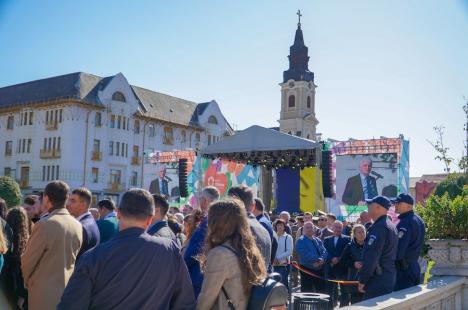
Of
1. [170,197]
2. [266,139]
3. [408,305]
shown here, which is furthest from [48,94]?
[408,305]

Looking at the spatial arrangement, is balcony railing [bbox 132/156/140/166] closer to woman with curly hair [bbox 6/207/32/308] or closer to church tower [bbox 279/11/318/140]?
church tower [bbox 279/11/318/140]

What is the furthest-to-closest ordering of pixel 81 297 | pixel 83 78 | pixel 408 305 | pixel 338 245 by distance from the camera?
pixel 83 78
pixel 338 245
pixel 408 305
pixel 81 297

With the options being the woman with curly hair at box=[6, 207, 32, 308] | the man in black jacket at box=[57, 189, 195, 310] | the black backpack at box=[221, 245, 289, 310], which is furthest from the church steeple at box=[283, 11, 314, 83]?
the man in black jacket at box=[57, 189, 195, 310]

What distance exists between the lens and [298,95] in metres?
72.7

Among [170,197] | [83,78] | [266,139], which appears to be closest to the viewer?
[266,139]

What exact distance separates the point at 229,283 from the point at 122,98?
4777 centimetres

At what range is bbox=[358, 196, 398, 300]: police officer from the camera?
5.93 metres

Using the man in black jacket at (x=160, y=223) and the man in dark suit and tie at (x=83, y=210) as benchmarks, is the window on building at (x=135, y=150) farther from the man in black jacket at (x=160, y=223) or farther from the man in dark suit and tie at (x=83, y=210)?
the man in black jacket at (x=160, y=223)

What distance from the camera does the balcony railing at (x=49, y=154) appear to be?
45.0m

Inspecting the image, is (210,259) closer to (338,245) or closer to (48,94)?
(338,245)

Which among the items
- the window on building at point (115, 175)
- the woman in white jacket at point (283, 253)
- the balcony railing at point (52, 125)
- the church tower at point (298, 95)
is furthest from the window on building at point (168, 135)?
the woman in white jacket at point (283, 253)

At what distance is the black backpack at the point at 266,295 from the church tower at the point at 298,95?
68221 mm

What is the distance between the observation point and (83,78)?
1864 inches

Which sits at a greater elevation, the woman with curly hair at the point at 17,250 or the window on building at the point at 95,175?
the window on building at the point at 95,175
